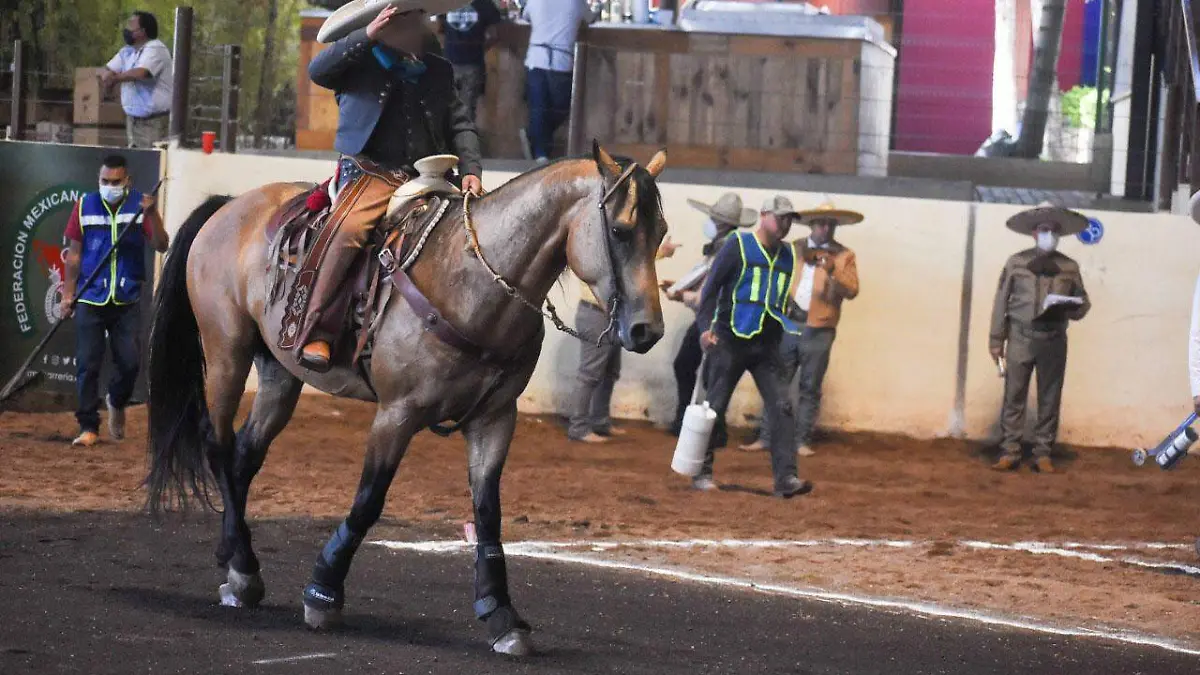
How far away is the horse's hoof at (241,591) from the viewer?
23.6 feet

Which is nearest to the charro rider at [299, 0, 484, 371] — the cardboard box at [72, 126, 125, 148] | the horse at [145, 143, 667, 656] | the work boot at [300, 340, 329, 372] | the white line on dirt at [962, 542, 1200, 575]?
the work boot at [300, 340, 329, 372]

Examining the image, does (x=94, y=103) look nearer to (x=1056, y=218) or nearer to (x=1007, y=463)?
(x=1056, y=218)

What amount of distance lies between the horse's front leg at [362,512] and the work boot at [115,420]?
6837mm

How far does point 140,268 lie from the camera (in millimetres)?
13031

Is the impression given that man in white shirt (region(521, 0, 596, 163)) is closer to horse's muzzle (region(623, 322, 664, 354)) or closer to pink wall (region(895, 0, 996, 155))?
pink wall (region(895, 0, 996, 155))

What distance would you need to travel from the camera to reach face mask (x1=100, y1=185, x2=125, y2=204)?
12.9 m

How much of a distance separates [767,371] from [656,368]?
10.8ft

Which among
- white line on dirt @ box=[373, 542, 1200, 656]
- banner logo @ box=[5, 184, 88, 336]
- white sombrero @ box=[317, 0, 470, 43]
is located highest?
white sombrero @ box=[317, 0, 470, 43]

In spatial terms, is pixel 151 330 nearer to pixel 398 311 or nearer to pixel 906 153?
pixel 398 311

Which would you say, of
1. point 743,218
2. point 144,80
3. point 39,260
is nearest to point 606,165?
point 743,218

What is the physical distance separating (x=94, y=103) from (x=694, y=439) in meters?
7.74

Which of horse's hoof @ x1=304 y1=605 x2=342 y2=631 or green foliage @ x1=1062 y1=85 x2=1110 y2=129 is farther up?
green foliage @ x1=1062 y1=85 x2=1110 y2=129

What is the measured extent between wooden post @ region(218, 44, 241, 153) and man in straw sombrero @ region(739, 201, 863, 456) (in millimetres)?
5234

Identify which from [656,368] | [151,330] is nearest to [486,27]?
[656,368]
